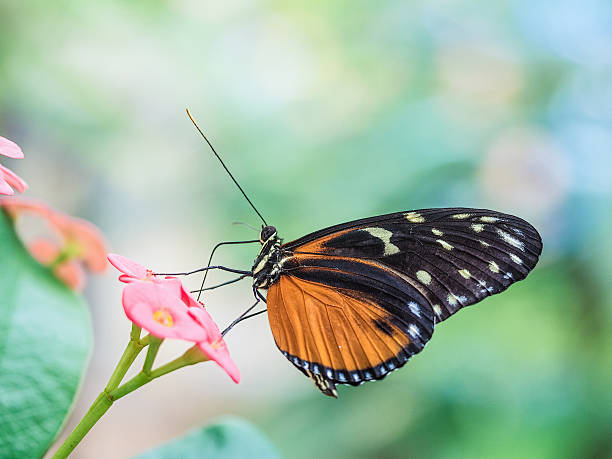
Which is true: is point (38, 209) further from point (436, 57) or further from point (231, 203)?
point (436, 57)

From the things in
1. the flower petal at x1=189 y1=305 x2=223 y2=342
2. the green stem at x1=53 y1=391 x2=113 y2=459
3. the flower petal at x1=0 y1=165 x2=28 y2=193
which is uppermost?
the flower petal at x1=0 y1=165 x2=28 y2=193

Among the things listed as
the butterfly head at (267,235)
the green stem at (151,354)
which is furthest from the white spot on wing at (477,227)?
the green stem at (151,354)

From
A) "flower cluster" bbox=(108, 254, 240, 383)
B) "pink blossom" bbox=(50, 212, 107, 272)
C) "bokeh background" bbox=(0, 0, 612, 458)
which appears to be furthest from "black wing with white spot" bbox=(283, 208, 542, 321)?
"bokeh background" bbox=(0, 0, 612, 458)

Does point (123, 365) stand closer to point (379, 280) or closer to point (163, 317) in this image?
point (163, 317)

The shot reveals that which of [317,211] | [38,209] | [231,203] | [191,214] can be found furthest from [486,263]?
[191,214]

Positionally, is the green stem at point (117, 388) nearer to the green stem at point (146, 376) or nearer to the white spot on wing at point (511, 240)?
the green stem at point (146, 376)

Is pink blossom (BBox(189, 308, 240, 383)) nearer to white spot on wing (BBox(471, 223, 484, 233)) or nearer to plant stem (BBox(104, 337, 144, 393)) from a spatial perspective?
plant stem (BBox(104, 337, 144, 393))

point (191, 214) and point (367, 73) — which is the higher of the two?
point (367, 73)

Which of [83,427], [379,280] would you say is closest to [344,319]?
[379,280]
